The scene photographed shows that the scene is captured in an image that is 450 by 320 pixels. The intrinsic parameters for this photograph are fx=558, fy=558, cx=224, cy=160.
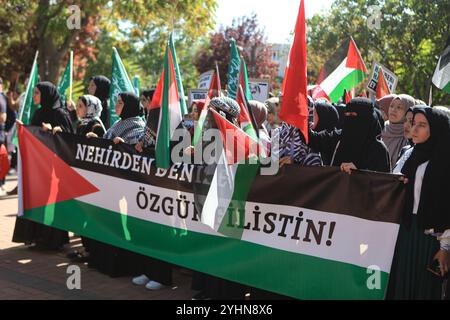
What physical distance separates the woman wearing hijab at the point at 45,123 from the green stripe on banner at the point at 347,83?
11.5 feet

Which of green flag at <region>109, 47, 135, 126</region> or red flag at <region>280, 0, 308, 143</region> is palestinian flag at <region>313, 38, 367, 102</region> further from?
red flag at <region>280, 0, 308, 143</region>

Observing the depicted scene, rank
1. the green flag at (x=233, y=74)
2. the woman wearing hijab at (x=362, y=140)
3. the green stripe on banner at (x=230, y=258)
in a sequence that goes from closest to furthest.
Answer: the green stripe on banner at (x=230, y=258) → the woman wearing hijab at (x=362, y=140) → the green flag at (x=233, y=74)

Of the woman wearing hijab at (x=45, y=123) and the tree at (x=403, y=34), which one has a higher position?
the tree at (x=403, y=34)

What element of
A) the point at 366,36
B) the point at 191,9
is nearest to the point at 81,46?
the point at 191,9

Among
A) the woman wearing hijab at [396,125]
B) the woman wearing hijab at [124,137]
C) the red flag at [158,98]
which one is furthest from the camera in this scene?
the woman wearing hijab at [124,137]

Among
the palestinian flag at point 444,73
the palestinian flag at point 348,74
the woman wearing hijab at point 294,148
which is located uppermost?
the palestinian flag at point 348,74

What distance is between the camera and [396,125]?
539 centimetres

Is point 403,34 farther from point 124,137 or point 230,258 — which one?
point 230,258

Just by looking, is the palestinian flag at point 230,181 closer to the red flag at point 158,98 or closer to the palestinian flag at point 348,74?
the red flag at point 158,98

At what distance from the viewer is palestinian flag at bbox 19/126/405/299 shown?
402 centimetres

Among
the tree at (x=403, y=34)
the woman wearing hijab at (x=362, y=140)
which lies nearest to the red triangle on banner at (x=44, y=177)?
the woman wearing hijab at (x=362, y=140)

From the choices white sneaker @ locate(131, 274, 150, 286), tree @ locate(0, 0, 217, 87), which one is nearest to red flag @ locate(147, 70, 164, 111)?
white sneaker @ locate(131, 274, 150, 286)

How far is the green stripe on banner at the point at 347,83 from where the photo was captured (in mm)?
7602
